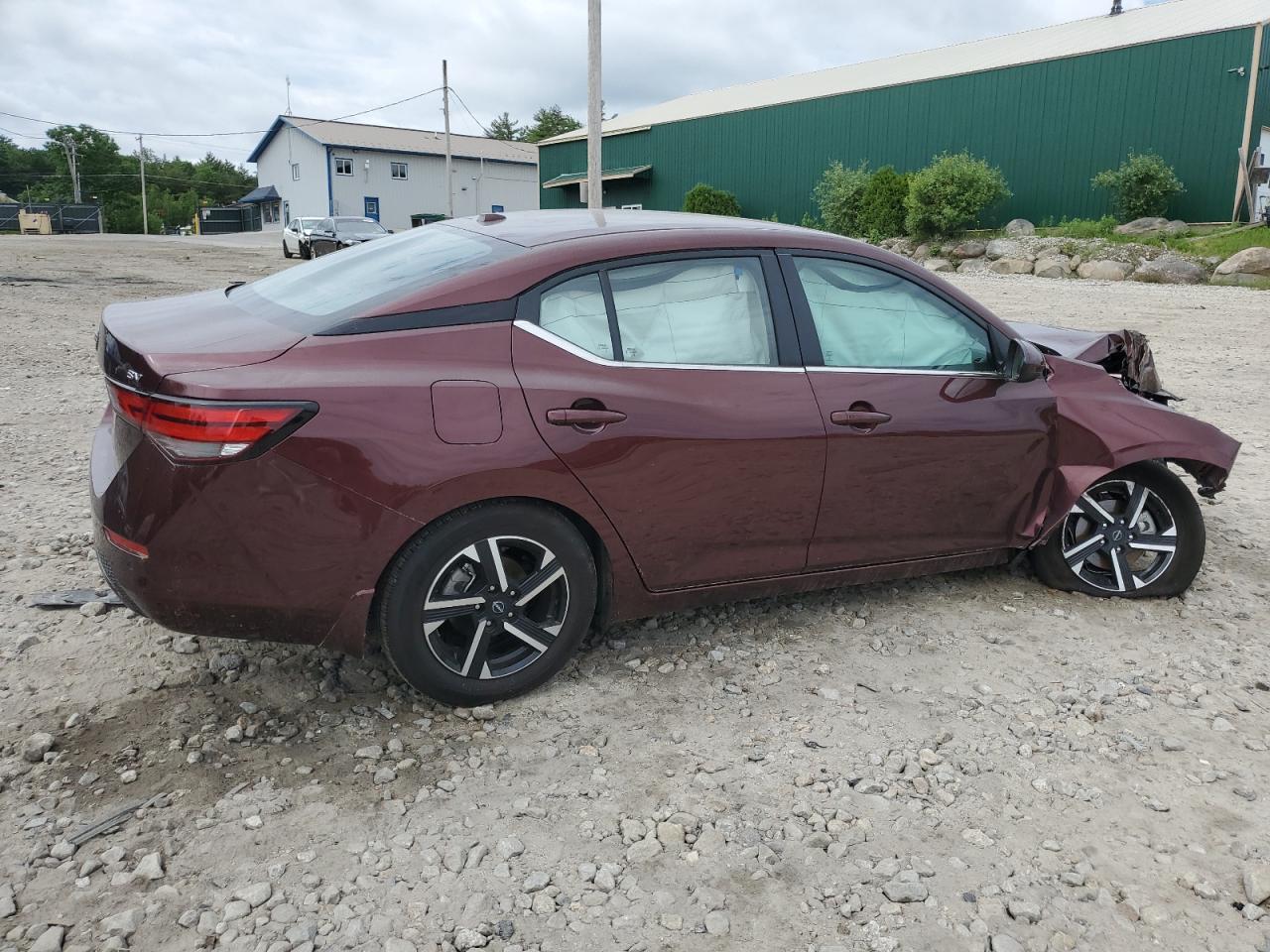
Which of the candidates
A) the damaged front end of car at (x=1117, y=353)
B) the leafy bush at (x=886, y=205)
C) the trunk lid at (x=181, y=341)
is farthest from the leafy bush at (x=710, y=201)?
the trunk lid at (x=181, y=341)

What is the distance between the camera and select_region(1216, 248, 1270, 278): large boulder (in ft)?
57.3

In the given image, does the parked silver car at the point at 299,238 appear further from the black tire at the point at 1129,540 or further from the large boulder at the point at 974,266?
the black tire at the point at 1129,540

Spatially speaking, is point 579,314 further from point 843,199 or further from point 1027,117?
point 1027,117

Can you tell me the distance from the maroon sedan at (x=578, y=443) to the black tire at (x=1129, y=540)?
0.01 metres

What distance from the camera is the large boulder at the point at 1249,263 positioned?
57.3 feet

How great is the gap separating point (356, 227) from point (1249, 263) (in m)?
20.1

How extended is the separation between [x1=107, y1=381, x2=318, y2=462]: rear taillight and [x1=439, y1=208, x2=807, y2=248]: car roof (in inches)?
42.1

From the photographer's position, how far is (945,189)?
23.9m

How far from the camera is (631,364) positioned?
332cm

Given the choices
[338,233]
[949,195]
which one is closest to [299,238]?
[338,233]

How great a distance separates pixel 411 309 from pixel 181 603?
3.62 ft

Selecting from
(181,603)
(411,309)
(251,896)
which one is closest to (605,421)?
(411,309)

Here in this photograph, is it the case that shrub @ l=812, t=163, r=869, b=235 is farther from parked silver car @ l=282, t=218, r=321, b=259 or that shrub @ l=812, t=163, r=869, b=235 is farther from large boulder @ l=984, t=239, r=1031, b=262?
parked silver car @ l=282, t=218, r=321, b=259

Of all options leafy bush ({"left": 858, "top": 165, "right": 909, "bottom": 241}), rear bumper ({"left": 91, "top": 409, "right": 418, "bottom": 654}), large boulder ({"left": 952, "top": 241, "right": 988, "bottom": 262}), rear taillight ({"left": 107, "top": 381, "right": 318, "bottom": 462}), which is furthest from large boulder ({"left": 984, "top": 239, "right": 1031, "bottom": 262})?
rear taillight ({"left": 107, "top": 381, "right": 318, "bottom": 462})
